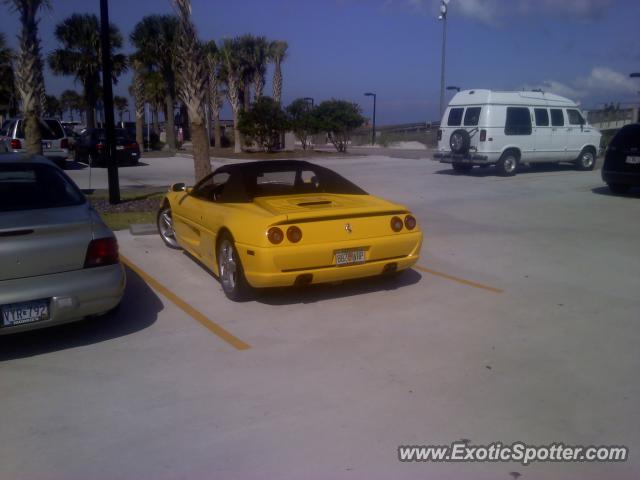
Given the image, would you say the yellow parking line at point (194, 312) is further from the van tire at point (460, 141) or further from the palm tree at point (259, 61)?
the palm tree at point (259, 61)

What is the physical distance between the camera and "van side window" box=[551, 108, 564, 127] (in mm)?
19141

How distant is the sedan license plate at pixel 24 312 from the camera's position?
14.7 feet

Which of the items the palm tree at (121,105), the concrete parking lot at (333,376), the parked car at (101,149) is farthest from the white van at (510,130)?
the palm tree at (121,105)

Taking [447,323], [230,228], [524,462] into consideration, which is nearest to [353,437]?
[524,462]

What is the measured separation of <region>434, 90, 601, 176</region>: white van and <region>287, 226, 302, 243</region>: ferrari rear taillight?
13.7 meters

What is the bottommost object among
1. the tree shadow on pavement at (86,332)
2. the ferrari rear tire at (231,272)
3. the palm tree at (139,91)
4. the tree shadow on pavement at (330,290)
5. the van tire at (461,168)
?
the tree shadow on pavement at (86,332)

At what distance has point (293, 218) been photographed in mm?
5664

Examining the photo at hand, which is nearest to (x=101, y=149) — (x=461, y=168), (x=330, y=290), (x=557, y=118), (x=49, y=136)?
(x=49, y=136)

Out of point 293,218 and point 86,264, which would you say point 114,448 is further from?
point 293,218

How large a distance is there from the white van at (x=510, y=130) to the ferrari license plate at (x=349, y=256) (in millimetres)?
13245

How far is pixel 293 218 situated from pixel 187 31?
795 cm

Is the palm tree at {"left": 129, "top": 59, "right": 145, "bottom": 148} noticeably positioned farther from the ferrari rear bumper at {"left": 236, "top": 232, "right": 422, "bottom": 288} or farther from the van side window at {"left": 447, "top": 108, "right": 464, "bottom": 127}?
the ferrari rear bumper at {"left": 236, "top": 232, "right": 422, "bottom": 288}

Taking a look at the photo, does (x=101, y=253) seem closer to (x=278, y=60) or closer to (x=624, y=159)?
(x=624, y=159)

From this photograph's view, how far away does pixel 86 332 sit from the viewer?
5.33 metres
